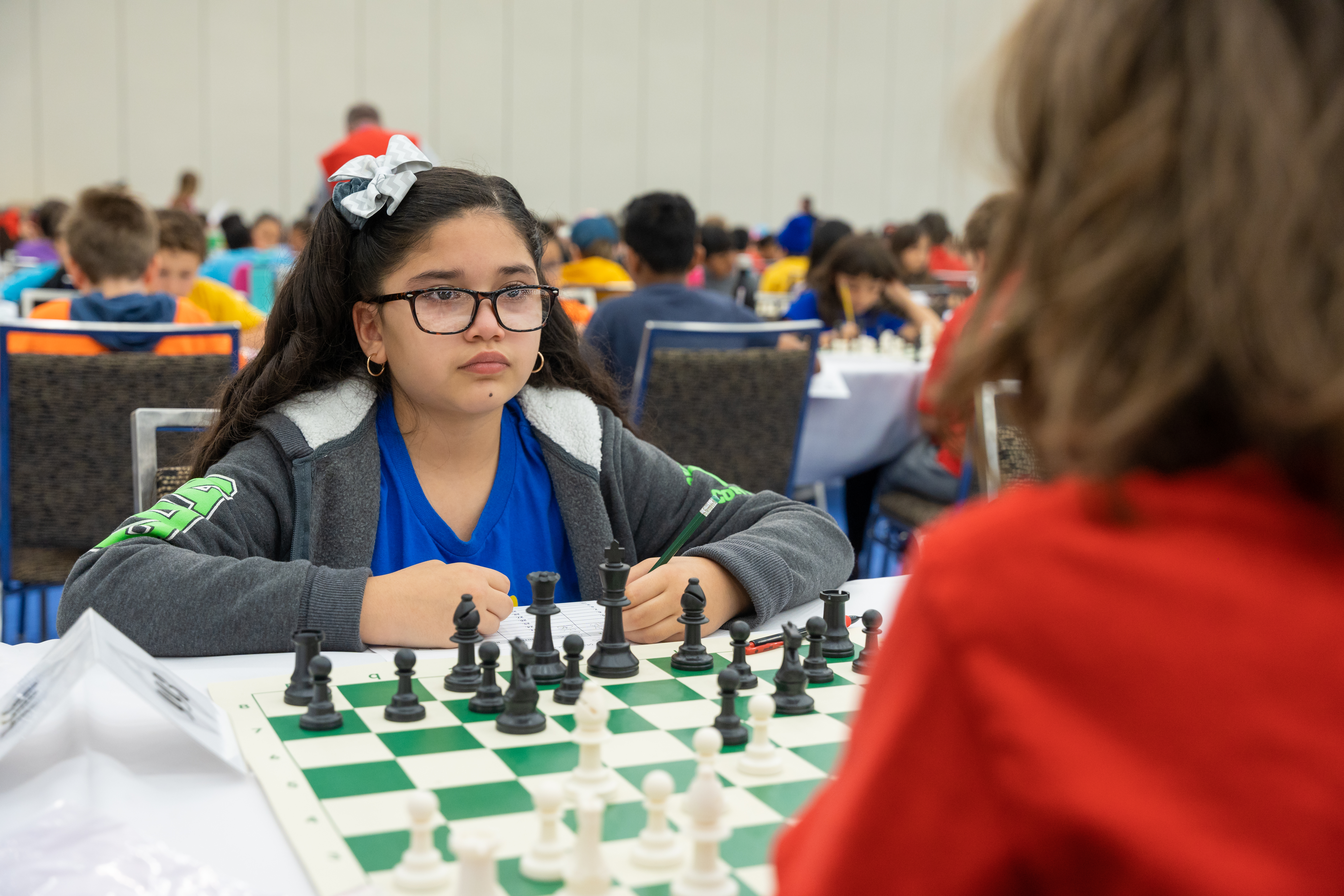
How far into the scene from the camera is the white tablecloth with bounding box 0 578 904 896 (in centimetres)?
82

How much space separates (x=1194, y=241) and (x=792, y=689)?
75 cm

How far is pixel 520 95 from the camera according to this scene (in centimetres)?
1227

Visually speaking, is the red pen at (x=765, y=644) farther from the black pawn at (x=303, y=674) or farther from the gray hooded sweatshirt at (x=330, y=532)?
the black pawn at (x=303, y=674)

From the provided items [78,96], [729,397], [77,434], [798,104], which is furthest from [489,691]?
[798,104]

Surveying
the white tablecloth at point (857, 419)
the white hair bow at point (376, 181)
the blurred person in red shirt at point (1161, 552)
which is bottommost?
the white tablecloth at point (857, 419)

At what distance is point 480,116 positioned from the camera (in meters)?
12.1

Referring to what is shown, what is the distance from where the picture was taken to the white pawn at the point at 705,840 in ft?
2.44

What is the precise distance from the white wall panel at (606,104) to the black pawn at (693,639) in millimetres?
11697

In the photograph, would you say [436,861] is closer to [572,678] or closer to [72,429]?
[572,678]

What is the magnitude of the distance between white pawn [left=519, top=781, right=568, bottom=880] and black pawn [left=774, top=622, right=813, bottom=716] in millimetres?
329

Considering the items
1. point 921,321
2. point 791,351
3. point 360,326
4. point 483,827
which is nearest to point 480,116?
point 921,321

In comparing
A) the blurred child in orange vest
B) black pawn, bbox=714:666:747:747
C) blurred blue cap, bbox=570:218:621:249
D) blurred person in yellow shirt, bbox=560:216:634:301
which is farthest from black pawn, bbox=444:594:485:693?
blurred blue cap, bbox=570:218:621:249

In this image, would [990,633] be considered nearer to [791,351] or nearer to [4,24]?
[791,351]

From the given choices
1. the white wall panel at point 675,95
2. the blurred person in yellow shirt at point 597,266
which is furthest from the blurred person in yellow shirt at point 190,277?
the white wall panel at point 675,95
